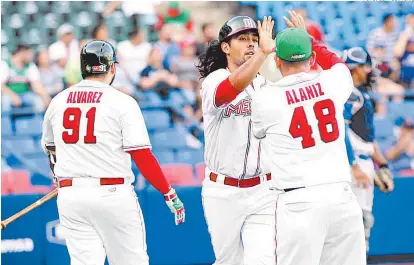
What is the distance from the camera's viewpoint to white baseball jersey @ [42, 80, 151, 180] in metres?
5.39

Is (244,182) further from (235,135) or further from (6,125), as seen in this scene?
(6,125)

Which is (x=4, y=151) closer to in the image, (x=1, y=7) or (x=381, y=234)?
(x=1, y=7)

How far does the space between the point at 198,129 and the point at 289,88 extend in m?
5.38

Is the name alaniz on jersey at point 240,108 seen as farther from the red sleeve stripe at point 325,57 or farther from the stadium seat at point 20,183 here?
the stadium seat at point 20,183

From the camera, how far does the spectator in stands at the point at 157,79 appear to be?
34.4ft

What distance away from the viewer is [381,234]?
28.2 ft

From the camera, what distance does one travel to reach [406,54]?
36.7 feet

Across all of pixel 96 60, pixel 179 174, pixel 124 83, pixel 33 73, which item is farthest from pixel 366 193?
pixel 33 73

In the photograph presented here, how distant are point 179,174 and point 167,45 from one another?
264cm

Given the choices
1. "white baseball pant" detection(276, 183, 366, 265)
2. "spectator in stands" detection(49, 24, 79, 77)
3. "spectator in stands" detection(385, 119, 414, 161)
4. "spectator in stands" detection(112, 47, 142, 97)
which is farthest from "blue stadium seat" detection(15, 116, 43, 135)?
"white baseball pant" detection(276, 183, 366, 265)

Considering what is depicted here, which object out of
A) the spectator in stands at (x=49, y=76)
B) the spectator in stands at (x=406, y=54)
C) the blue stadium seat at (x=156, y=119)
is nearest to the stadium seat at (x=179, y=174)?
the blue stadium seat at (x=156, y=119)

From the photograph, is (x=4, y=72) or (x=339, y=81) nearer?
(x=339, y=81)

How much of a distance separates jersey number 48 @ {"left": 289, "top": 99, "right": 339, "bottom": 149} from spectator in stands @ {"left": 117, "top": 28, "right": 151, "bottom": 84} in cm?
625

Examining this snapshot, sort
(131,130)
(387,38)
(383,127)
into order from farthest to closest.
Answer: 1. (387,38)
2. (383,127)
3. (131,130)
